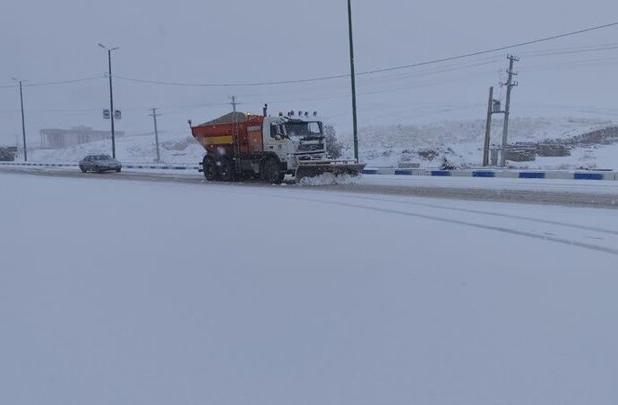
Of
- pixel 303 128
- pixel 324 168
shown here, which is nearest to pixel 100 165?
pixel 303 128

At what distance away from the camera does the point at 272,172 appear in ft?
75.0

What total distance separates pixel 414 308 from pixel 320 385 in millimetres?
1670

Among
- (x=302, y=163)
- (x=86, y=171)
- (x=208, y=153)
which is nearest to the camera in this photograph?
(x=302, y=163)

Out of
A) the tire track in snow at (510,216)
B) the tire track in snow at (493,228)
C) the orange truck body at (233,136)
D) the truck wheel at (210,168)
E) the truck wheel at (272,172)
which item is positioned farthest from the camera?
the truck wheel at (210,168)

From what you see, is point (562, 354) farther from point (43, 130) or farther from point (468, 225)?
point (43, 130)

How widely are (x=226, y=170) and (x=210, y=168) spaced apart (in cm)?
129

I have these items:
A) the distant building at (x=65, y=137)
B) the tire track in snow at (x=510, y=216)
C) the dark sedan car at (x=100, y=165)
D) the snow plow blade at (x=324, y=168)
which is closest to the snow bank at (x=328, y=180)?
the snow plow blade at (x=324, y=168)

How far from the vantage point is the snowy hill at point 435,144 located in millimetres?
46750

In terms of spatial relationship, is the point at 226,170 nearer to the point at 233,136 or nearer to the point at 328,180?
the point at 233,136

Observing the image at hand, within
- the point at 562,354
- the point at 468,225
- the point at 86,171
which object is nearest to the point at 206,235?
the point at 468,225

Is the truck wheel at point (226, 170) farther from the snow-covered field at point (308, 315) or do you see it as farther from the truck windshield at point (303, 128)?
the snow-covered field at point (308, 315)

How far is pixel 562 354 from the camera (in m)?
4.23

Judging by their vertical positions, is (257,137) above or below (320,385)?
above

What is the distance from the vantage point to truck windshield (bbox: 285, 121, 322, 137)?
2264 cm
